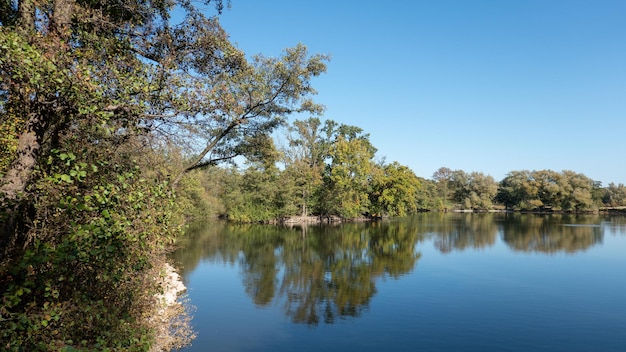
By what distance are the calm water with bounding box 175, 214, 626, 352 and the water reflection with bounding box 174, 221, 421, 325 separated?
0.07 m

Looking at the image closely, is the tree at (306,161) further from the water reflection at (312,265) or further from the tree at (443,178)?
the tree at (443,178)

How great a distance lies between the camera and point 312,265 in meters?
20.9

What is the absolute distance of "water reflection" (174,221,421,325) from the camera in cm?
1386

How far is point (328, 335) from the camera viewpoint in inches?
424

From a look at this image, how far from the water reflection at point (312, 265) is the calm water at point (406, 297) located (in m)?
0.07

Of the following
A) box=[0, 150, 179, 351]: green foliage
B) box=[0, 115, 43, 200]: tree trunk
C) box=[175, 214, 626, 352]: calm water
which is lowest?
box=[175, 214, 626, 352]: calm water

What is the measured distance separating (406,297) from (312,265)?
287 inches

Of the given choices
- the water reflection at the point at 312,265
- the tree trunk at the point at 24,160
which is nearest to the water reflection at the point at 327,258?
the water reflection at the point at 312,265

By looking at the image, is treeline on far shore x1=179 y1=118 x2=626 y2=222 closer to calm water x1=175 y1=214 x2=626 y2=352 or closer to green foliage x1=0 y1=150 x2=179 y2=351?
calm water x1=175 y1=214 x2=626 y2=352

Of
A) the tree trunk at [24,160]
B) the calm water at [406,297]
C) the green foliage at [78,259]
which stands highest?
the tree trunk at [24,160]

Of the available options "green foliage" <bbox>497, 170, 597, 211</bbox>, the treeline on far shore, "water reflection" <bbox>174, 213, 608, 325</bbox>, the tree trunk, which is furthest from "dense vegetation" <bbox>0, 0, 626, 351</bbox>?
"green foliage" <bbox>497, 170, 597, 211</bbox>

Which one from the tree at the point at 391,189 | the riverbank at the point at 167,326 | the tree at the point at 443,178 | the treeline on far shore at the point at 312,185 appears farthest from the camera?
the tree at the point at 443,178

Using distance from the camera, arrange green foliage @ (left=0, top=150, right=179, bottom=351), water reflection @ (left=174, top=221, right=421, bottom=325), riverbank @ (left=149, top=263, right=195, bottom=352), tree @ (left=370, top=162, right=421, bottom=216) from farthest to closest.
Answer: tree @ (left=370, top=162, right=421, bottom=216) → water reflection @ (left=174, top=221, right=421, bottom=325) → riverbank @ (left=149, top=263, right=195, bottom=352) → green foliage @ (left=0, top=150, right=179, bottom=351)

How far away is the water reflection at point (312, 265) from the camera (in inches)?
546
